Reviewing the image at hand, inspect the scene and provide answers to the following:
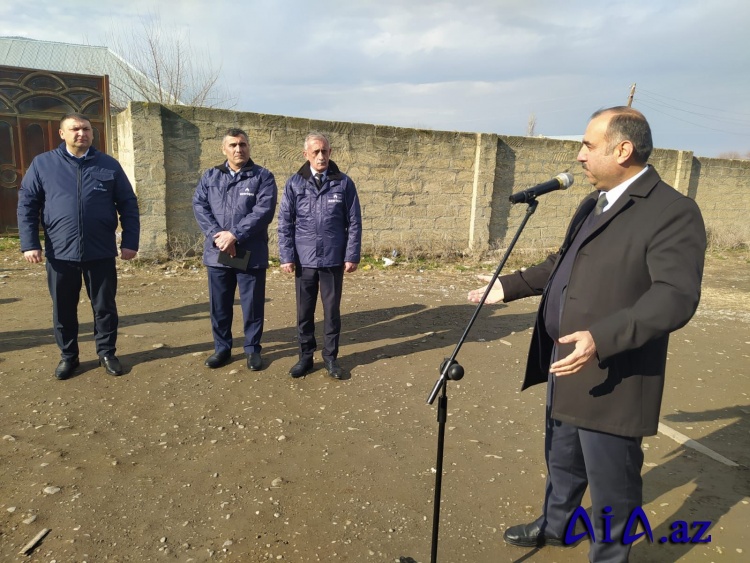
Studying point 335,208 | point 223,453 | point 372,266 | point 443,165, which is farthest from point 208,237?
point 443,165

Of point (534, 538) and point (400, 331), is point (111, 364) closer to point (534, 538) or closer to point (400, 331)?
point (400, 331)

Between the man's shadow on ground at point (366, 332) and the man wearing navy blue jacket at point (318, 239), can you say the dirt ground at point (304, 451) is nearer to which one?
the man's shadow on ground at point (366, 332)

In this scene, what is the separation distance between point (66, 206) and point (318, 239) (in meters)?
1.98

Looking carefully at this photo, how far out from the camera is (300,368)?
176 inches

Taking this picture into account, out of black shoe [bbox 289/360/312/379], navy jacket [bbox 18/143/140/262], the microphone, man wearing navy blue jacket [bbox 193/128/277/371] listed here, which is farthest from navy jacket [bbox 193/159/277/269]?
the microphone

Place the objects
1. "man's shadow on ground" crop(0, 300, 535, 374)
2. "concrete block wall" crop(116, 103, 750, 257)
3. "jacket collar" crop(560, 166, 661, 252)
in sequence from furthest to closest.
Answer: "concrete block wall" crop(116, 103, 750, 257)
"man's shadow on ground" crop(0, 300, 535, 374)
"jacket collar" crop(560, 166, 661, 252)

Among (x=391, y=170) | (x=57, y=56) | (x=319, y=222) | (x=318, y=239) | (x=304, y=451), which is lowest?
(x=304, y=451)

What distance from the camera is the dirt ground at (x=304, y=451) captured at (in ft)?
8.35

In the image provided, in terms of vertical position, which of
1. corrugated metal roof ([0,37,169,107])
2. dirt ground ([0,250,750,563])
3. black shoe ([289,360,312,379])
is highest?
corrugated metal roof ([0,37,169,107])

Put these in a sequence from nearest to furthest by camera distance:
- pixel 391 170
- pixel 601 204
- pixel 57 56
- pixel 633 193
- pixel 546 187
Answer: pixel 633 193, pixel 601 204, pixel 546 187, pixel 391 170, pixel 57 56

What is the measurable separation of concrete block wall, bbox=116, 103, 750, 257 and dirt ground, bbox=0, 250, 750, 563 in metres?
→ 2.93

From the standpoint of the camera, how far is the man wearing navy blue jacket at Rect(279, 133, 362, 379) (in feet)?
14.5

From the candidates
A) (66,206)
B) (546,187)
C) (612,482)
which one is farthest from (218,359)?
(612,482)

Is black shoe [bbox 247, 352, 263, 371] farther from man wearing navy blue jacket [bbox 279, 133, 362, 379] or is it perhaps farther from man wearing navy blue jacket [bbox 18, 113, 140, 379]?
man wearing navy blue jacket [bbox 18, 113, 140, 379]
